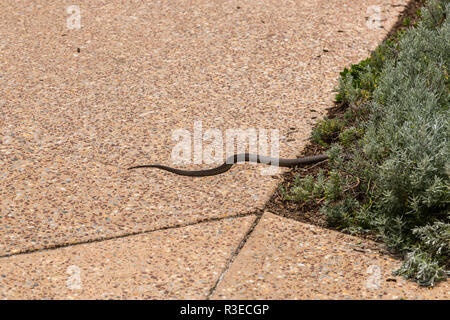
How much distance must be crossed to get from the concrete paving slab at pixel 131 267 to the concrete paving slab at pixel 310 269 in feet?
0.40

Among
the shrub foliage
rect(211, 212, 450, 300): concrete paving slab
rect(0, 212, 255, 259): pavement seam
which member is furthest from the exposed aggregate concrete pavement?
the shrub foliage

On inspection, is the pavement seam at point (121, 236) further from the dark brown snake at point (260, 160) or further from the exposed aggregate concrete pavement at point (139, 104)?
the dark brown snake at point (260, 160)

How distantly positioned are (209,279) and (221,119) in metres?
1.95

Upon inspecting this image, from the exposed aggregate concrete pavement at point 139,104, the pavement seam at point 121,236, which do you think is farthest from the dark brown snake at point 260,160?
the pavement seam at point 121,236

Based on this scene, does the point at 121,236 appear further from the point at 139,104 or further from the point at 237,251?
the point at 139,104

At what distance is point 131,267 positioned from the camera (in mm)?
3746

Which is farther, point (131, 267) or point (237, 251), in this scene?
point (237, 251)

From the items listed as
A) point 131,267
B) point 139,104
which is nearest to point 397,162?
point 131,267

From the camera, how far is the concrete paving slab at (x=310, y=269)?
3.54 m

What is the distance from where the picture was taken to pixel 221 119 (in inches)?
210

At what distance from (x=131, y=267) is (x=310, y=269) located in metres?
1.00

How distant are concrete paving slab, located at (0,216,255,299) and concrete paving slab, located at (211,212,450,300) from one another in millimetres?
121
